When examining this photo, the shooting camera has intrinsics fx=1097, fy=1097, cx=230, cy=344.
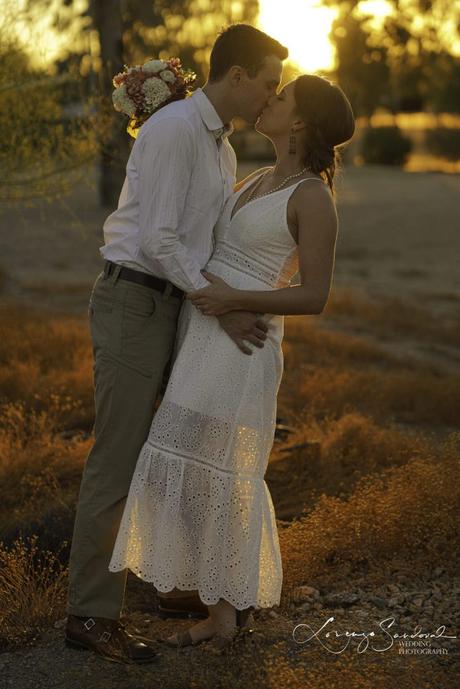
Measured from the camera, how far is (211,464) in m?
4.39

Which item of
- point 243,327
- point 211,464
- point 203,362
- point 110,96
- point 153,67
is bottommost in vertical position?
point 211,464

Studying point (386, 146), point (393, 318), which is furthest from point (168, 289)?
point (386, 146)

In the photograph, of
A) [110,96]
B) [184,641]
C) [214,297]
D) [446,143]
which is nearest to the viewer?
[214,297]

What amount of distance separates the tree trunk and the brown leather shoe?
185 inches

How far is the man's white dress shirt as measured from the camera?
4.14m

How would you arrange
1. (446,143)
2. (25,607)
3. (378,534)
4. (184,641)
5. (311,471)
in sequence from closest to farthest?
(184,641) < (25,607) < (378,534) < (311,471) < (446,143)

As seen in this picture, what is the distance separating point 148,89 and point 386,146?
39544 mm

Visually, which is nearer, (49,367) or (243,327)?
(243,327)

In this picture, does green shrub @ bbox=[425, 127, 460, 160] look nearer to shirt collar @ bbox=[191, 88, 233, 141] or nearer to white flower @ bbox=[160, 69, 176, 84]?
white flower @ bbox=[160, 69, 176, 84]

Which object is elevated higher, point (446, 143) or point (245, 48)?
point (245, 48)

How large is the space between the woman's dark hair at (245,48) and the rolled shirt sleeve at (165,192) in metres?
0.35

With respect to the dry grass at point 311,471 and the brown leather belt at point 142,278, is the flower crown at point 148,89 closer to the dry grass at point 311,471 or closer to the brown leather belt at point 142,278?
the brown leather belt at point 142,278

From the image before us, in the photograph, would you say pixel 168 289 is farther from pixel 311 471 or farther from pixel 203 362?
pixel 311 471
